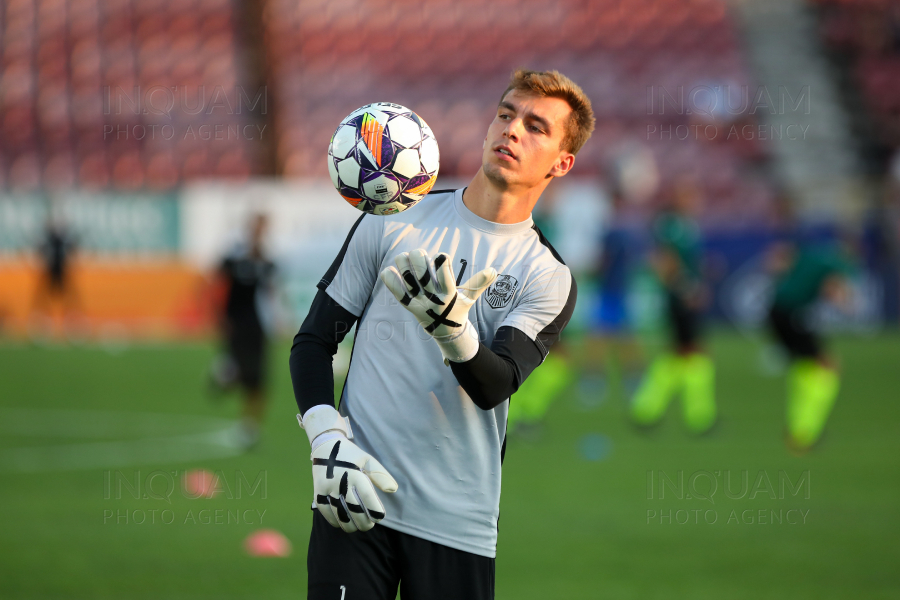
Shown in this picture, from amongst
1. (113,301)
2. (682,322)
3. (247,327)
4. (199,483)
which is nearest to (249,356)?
(247,327)

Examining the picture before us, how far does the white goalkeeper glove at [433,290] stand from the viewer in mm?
2641

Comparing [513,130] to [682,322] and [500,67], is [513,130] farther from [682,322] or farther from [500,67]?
[500,67]

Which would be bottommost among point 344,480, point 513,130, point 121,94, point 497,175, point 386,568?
point 386,568

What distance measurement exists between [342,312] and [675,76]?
27076 mm

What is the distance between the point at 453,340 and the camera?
9.00 ft

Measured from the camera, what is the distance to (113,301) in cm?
2152

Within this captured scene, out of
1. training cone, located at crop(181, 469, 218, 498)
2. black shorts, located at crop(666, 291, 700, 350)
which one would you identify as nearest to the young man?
training cone, located at crop(181, 469, 218, 498)

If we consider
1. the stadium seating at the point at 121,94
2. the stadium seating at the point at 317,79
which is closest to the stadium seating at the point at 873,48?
the stadium seating at the point at 317,79

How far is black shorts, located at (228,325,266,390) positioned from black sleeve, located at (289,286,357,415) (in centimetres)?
718

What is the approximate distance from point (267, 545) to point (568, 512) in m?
2.30

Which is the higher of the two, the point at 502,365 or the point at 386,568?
the point at 502,365

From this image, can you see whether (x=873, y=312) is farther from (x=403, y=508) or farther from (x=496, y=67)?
(x=403, y=508)

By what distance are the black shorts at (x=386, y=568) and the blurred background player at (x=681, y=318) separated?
787cm

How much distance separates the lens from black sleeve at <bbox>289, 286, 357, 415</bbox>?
3.05 metres
